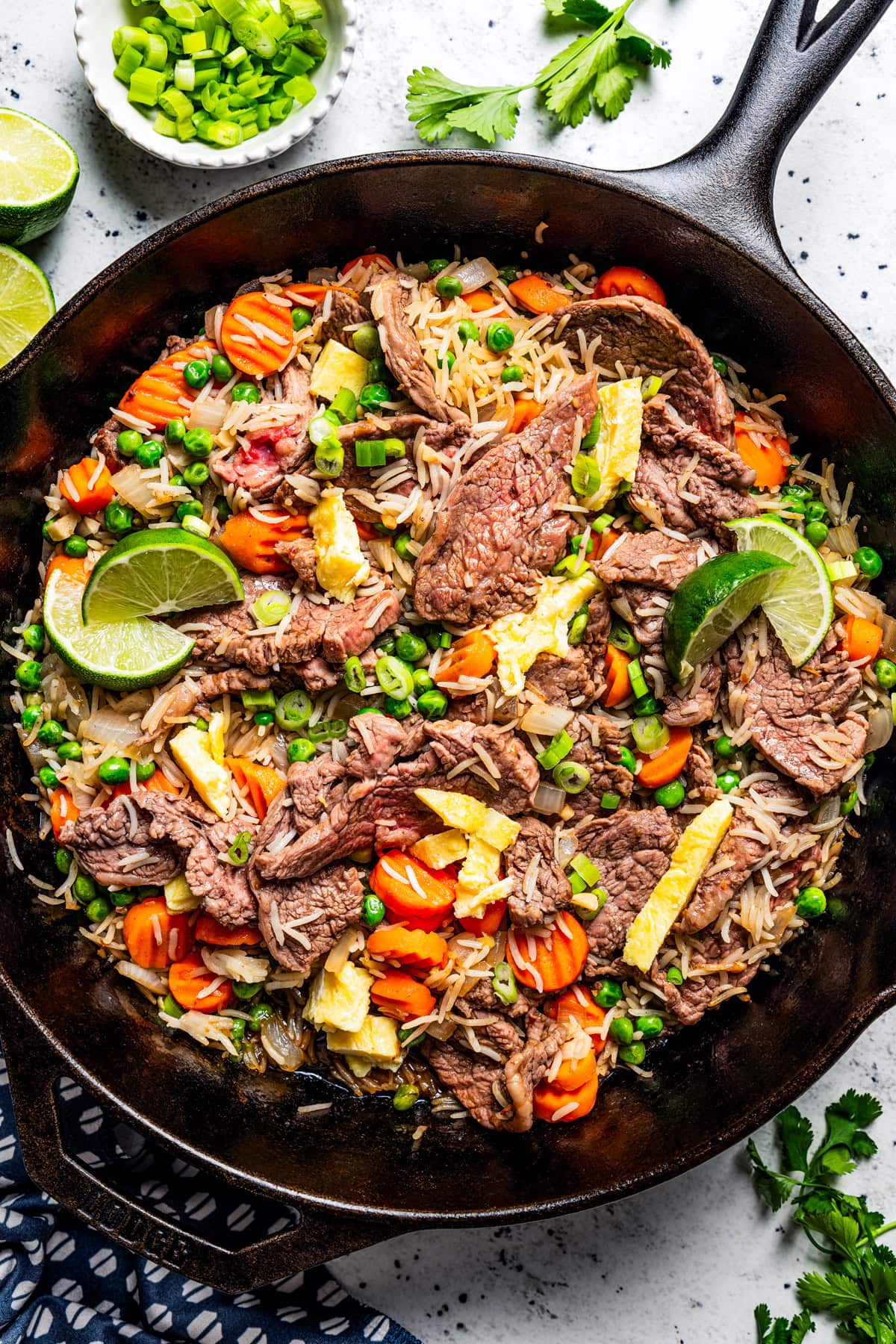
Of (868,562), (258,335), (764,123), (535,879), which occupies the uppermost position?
(764,123)

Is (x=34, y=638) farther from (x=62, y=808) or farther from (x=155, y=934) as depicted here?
(x=155, y=934)

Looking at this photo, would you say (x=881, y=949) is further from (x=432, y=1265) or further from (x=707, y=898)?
(x=432, y=1265)

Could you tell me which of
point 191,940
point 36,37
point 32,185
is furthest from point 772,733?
point 36,37

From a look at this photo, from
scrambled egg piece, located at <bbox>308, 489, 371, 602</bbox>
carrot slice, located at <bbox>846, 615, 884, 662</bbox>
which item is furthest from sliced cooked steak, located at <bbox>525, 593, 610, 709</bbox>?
carrot slice, located at <bbox>846, 615, 884, 662</bbox>

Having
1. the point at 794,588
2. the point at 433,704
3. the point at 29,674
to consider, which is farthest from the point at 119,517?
the point at 794,588

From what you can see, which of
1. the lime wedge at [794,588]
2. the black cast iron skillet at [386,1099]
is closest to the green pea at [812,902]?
the black cast iron skillet at [386,1099]

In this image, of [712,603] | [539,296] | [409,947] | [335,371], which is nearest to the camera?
[712,603]
